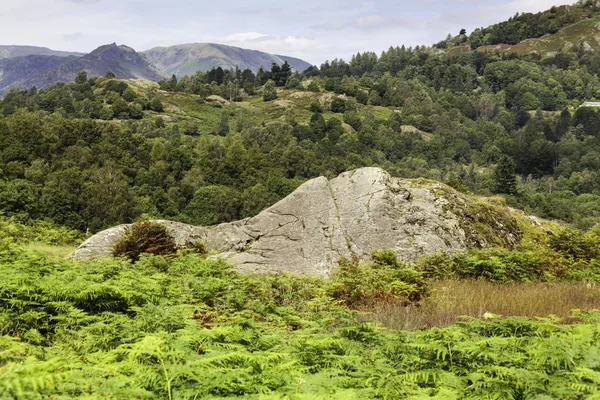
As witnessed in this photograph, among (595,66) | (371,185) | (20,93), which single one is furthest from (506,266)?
(595,66)

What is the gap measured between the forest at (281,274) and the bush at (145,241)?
128 cm

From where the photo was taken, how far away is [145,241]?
12.8m

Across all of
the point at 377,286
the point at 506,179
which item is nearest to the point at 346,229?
the point at 377,286

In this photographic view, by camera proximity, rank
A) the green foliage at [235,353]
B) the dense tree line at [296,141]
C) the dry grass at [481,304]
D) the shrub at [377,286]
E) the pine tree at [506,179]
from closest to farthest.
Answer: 1. the green foliage at [235,353]
2. the dry grass at [481,304]
3. the shrub at [377,286]
4. the dense tree line at [296,141]
5. the pine tree at [506,179]

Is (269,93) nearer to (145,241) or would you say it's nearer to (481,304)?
(145,241)

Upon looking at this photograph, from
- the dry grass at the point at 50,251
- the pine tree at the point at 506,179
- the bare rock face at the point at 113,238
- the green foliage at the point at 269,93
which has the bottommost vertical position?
the pine tree at the point at 506,179

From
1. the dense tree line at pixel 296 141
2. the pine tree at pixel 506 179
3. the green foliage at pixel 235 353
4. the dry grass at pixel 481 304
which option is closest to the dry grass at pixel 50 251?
the green foliage at pixel 235 353

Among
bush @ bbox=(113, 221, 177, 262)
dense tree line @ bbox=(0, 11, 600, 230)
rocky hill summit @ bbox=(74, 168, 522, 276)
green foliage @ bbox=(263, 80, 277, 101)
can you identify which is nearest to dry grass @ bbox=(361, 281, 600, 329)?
rocky hill summit @ bbox=(74, 168, 522, 276)

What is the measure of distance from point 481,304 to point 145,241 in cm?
940

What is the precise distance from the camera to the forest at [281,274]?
3.60 metres

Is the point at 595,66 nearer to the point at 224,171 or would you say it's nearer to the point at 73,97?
the point at 224,171

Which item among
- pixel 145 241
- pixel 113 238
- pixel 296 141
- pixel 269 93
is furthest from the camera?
pixel 269 93

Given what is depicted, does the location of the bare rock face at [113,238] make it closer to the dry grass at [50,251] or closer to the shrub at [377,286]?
the dry grass at [50,251]

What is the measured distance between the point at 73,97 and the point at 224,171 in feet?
189
